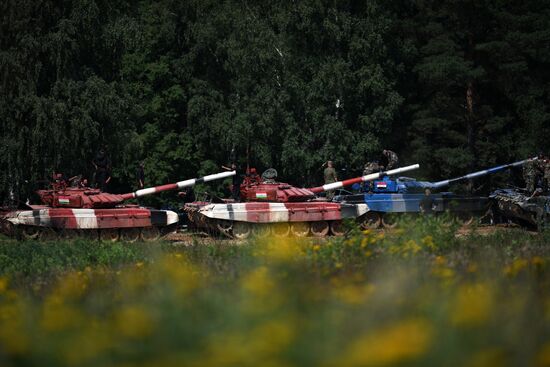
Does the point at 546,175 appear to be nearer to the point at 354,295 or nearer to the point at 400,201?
the point at 400,201

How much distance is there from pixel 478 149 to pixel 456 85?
335 centimetres

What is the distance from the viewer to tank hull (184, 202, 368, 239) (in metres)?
21.4

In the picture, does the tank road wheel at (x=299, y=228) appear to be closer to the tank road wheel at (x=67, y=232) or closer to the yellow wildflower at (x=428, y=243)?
the tank road wheel at (x=67, y=232)

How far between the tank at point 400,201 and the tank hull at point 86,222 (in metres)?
5.44

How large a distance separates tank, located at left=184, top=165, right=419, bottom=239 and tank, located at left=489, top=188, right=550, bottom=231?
3.31m

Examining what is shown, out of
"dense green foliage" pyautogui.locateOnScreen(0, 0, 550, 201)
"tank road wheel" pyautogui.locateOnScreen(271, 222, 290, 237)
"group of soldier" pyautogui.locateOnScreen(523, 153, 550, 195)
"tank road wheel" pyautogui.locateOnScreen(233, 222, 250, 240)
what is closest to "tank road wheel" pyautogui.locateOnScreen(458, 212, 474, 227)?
"group of soldier" pyautogui.locateOnScreen(523, 153, 550, 195)

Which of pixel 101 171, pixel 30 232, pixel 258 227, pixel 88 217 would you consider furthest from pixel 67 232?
pixel 258 227

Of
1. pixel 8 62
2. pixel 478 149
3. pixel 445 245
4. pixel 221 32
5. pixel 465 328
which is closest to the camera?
pixel 465 328

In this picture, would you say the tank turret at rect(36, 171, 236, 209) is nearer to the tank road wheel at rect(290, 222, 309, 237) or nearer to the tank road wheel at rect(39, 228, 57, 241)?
the tank road wheel at rect(39, 228, 57, 241)

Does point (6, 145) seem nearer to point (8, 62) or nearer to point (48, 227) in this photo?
point (8, 62)

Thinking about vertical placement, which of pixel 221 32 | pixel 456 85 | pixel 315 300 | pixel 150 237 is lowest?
pixel 150 237

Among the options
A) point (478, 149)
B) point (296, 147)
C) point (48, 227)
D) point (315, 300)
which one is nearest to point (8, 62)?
point (48, 227)

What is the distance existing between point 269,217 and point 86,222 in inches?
182

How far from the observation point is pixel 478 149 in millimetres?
35188
